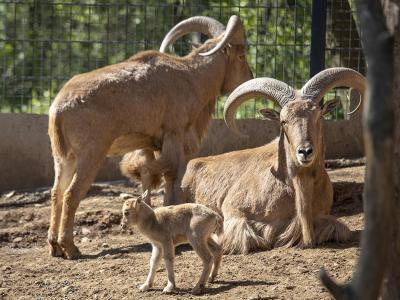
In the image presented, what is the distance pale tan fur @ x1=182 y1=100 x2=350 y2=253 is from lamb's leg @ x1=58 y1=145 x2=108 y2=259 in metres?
1.40

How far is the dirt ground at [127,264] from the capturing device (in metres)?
7.66

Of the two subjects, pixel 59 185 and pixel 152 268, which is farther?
pixel 59 185

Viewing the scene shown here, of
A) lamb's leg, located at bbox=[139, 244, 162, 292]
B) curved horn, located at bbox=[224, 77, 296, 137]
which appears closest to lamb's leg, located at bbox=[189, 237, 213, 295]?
lamb's leg, located at bbox=[139, 244, 162, 292]

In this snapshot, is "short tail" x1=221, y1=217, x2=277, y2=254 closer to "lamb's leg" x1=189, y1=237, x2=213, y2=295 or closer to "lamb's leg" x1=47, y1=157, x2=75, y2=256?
"lamb's leg" x1=189, y1=237, x2=213, y2=295

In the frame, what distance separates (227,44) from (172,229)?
453 cm

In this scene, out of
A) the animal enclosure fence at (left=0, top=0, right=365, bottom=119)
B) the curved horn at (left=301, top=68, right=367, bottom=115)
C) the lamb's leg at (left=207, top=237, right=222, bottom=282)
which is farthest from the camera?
Answer: the animal enclosure fence at (left=0, top=0, right=365, bottom=119)

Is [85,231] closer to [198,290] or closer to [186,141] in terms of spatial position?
[186,141]

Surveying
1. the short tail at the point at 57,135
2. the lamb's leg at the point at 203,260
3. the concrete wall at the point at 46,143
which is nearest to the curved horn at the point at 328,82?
the lamb's leg at the point at 203,260

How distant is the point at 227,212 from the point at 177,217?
1983 mm

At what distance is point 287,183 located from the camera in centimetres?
934

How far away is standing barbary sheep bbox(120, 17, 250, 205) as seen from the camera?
1063cm

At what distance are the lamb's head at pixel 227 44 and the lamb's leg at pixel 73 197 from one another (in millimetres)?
2746

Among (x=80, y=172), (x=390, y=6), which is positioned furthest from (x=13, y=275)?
(x=390, y=6)

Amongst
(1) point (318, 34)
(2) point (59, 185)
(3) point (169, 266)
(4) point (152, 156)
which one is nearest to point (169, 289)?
(3) point (169, 266)
